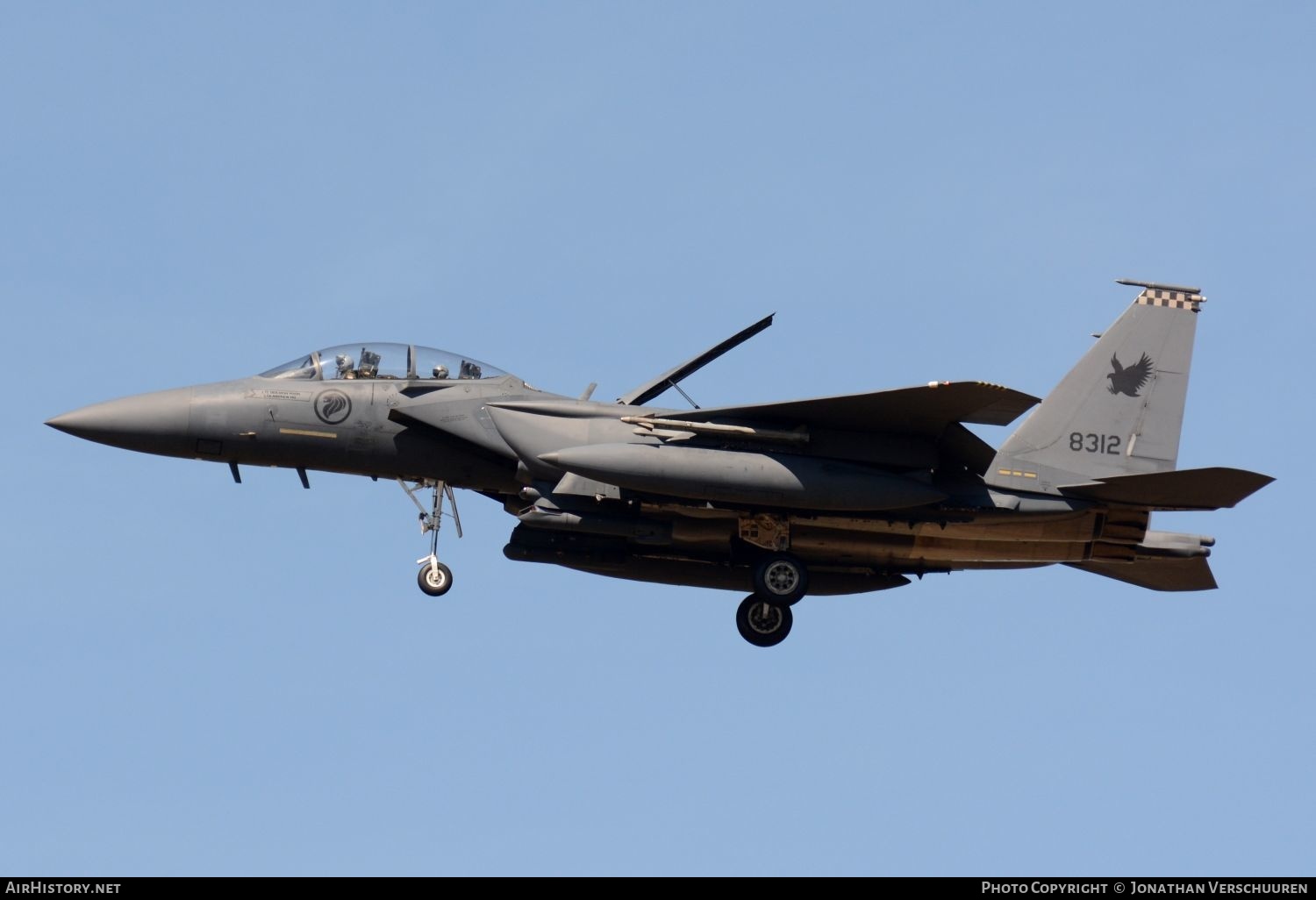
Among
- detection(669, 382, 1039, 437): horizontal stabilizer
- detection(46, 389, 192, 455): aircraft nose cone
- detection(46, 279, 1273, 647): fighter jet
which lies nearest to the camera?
detection(669, 382, 1039, 437): horizontal stabilizer

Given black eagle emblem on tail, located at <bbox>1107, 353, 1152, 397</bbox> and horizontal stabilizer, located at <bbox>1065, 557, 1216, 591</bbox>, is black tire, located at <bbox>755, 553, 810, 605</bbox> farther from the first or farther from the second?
black eagle emblem on tail, located at <bbox>1107, 353, 1152, 397</bbox>

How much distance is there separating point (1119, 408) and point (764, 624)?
4655mm

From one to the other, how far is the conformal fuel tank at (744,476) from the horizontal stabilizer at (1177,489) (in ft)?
6.10

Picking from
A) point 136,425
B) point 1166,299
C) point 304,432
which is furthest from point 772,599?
point 136,425

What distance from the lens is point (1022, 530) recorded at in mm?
20578

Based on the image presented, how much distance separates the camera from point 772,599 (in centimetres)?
2045

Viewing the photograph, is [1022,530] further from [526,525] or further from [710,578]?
[526,525]

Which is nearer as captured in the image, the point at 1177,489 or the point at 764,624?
the point at 1177,489

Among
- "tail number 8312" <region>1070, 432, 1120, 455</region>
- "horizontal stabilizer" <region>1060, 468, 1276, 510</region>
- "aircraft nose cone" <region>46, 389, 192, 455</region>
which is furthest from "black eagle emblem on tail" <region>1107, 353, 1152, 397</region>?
"aircraft nose cone" <region>46, 389, 192, 455</region>

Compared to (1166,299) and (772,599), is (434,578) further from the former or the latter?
(1166,299)

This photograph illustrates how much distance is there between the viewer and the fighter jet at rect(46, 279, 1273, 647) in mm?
19250
